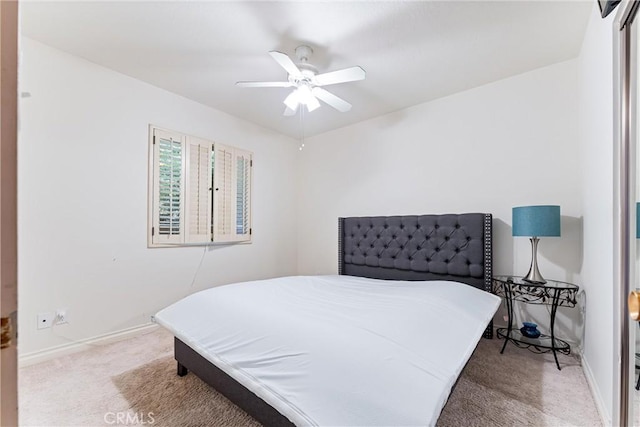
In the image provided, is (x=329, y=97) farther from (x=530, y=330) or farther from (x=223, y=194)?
(x=530, y=330)

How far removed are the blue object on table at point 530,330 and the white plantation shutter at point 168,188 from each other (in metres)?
3.24

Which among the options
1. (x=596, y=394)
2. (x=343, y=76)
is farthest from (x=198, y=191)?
(x=596, y=394)

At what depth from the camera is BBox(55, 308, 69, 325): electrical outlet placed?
7.27 feet

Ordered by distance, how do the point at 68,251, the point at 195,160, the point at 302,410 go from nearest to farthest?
1. the point at 302,410
2. the point at 68,251
3. the point at 195,160

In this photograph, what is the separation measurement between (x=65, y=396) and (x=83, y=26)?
94.8 inches

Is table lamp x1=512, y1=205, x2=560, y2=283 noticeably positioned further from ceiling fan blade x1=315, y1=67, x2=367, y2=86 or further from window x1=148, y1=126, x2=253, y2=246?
window x1=148, y1=126, x2=253, y2=246

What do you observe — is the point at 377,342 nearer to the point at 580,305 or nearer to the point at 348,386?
the point at 348,386

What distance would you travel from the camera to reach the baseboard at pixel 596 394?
4.75 ft

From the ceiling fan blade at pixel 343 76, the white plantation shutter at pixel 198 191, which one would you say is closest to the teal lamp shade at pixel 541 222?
the ceiling fan blade at pixel 343 76

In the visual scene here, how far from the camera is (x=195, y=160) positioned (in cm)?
308

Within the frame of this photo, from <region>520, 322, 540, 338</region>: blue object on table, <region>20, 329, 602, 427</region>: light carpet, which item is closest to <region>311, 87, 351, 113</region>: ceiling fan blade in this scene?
<region>20, 329, 602, 427</region>: light carpet

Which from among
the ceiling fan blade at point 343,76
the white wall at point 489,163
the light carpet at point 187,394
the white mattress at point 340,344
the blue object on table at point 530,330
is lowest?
the light carpet at point 187,394

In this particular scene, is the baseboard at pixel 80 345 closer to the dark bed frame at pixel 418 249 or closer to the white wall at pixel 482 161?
the dark bed frame at pixel 418 249

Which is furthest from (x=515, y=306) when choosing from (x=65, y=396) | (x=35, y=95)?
(x=35, y=95)
